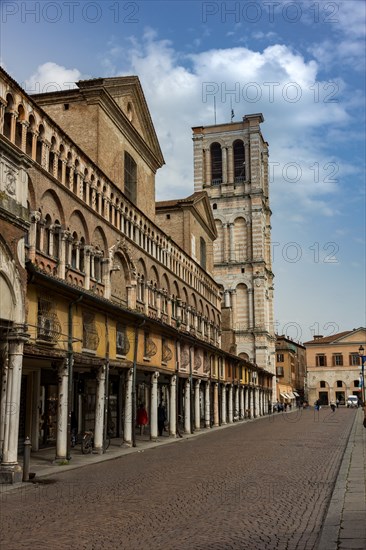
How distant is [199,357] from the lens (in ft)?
129

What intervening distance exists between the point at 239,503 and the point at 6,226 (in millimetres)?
8154

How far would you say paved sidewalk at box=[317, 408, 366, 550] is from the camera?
8.12m

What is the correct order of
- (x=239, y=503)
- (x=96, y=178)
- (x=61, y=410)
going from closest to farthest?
(x=239, y=503)
(x=61, y=410)
(x=96, y=178)

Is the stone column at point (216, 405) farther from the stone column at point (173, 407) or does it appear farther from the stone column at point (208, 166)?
the stone column at point (208, 166)

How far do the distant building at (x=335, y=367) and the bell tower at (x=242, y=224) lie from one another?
27302mm

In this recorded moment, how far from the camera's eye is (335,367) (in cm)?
11119

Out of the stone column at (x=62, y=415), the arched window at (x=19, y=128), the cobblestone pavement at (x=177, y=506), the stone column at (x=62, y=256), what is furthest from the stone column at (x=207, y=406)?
the arched window at (x=19, y=128)

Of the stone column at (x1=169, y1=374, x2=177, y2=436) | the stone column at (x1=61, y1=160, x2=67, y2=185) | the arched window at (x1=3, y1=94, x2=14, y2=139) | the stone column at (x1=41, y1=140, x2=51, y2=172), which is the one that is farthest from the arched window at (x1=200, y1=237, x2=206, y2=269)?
the arched window at (x1=3, y1=94, x2=14, y2=139)

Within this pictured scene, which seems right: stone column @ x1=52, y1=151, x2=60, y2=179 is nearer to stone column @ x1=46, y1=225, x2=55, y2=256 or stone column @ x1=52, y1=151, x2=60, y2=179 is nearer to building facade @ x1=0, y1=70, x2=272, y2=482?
building facade @ x1=0, y1=70, x2=272, y2=482

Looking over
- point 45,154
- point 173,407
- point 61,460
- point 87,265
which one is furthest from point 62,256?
point 173,407

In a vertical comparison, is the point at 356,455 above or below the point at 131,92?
below

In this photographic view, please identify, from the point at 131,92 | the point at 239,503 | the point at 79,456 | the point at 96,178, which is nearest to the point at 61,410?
the point at 79,456

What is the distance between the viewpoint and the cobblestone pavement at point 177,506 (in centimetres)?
877

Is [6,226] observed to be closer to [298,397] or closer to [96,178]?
[96,178]
